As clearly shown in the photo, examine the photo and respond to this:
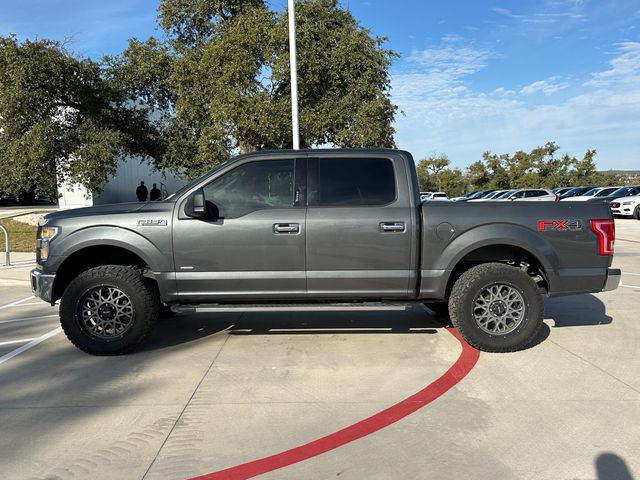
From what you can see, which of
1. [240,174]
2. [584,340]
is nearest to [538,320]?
[584,340]

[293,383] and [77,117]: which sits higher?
[77,117]

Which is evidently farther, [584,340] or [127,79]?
[127,79]

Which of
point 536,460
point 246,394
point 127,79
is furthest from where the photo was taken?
point 127,79

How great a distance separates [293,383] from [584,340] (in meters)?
3.41

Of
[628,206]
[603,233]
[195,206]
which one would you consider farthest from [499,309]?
[628,206]

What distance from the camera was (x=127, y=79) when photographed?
17.7 metres

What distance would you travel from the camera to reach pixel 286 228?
16.2 feet

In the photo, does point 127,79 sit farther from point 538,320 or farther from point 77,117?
point 538,320

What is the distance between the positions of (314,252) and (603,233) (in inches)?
115

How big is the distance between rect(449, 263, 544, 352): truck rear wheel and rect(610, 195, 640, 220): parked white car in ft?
79.3

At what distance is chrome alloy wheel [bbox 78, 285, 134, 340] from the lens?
5.07 m

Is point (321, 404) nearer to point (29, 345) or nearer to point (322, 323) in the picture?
point (322, 323)

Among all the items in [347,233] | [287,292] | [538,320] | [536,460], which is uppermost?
[347,233]

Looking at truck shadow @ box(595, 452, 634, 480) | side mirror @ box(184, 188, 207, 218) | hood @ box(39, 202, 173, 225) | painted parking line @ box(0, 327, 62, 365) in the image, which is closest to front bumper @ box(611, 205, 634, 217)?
truck shadow @ box(595, 452, 634, 480)
